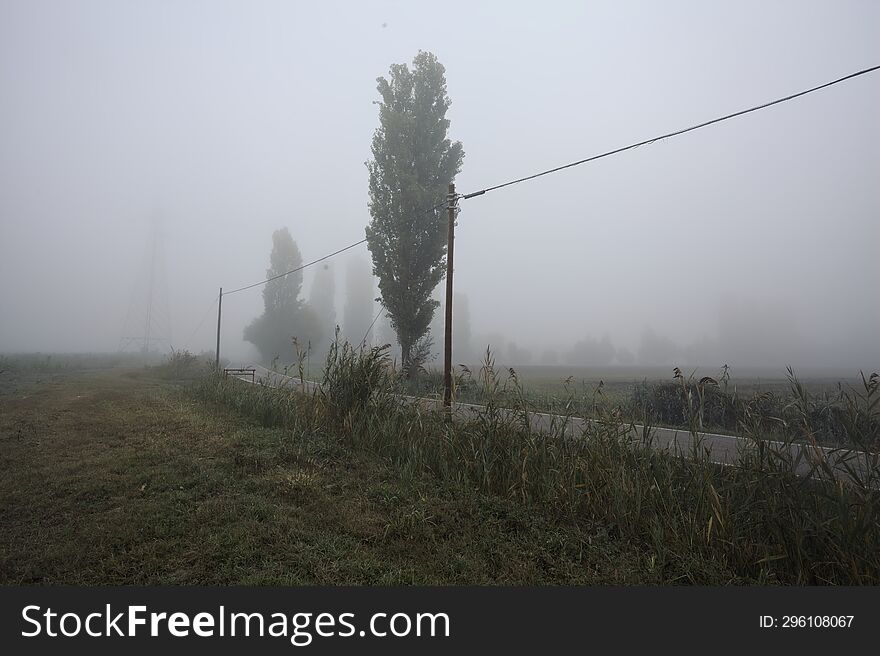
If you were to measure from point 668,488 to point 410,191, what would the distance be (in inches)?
619

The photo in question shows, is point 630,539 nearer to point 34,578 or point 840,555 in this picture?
point 840,555

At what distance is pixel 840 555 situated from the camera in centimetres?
329

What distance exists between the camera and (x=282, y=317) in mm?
37938

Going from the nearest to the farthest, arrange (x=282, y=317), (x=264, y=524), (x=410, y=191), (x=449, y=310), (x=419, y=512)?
(x=264, y=524) < (x=419, y=512) < (x=449, y=310) < (x=410, y=191) < (x=282, y=317)

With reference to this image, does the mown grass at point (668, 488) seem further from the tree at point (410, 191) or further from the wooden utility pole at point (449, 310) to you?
the tree at point (410, 191)

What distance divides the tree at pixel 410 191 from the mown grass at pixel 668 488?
10.9 metres

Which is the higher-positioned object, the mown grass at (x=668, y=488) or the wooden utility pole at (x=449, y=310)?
the wooden utility pole at (x=449, y=310)

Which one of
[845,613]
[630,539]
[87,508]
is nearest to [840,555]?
[845,613]

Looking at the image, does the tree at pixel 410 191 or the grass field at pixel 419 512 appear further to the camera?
the tree at pixel 410 191

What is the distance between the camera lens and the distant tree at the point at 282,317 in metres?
37.8

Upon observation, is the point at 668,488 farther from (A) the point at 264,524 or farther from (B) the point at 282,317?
(B) the point at 282,317

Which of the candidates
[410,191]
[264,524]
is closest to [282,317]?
[410,191]

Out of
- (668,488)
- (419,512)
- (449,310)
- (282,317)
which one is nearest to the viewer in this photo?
(668,488)

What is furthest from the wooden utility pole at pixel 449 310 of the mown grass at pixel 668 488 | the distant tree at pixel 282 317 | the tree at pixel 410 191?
the distant tree at pixel 282 317
